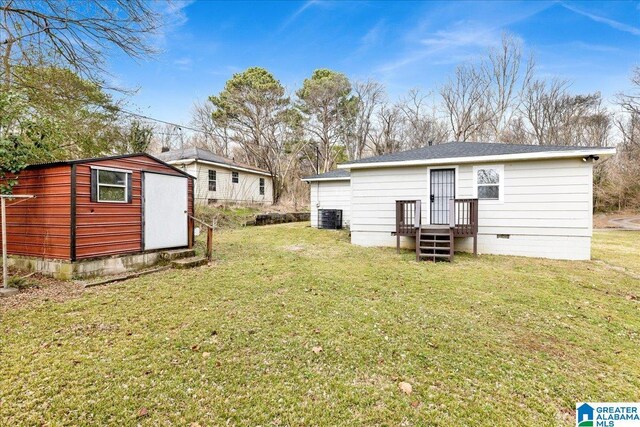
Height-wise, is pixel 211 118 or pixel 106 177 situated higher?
pixel 211 118

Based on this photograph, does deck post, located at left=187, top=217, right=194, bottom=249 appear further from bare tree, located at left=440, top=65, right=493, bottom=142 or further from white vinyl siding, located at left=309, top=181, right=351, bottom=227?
bare tree, located at left=440, top=65, right=493, bottom=142

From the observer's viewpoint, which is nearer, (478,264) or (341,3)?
(478,264)

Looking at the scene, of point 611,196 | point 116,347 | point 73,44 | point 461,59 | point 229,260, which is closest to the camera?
point 116,347

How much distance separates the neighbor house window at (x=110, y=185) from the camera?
5.70m

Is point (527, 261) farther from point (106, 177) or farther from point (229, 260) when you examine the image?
point (106, 177)

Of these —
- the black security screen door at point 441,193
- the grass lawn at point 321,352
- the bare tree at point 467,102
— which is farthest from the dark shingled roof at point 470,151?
the bare tree at point 467,102

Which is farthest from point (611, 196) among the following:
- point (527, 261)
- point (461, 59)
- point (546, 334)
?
point (546, 334)

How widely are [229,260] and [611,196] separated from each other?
27.1m

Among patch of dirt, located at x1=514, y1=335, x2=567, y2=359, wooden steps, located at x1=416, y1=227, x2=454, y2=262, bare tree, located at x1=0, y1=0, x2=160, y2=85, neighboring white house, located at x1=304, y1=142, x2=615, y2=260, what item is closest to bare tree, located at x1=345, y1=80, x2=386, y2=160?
neighboring white house, located at x1=304, y1=142, x2=615, y2=260

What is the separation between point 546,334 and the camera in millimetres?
3367

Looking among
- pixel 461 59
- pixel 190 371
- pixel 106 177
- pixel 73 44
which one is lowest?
pixel 190 371

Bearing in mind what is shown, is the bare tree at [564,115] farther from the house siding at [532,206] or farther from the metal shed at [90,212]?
the metal shed at [90,212]

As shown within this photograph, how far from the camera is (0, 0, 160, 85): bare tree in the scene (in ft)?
20.6

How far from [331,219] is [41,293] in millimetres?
10463
